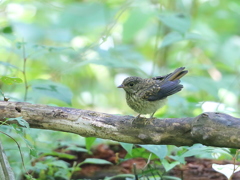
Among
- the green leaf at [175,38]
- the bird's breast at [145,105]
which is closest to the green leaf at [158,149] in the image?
the bird's breast at [145,105]

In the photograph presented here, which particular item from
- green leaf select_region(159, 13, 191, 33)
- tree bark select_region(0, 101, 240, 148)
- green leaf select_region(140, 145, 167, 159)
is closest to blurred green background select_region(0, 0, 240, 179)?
green leaf select_region(159, 13, 191, 33)

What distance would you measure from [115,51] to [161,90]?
2885 millimetres

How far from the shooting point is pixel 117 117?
2.78 metres

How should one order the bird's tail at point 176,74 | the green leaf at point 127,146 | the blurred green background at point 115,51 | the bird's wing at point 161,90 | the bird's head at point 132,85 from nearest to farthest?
the green leaf at point 127,146
the bird's wing at point 161,90
the bird's tail at point 176,74
the bird's head at point 132,85
the blurred green background at point 115,51

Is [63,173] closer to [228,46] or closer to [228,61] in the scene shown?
[228,61]

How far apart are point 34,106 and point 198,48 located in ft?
19.4

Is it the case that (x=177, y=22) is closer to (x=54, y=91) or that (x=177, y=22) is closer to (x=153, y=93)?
(x=153, y=93)

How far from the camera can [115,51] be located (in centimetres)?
623

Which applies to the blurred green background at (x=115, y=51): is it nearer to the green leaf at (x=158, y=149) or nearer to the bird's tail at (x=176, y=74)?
the bird's tail at (x=176, y=74)

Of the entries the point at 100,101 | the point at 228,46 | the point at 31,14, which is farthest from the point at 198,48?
the point at 31,14

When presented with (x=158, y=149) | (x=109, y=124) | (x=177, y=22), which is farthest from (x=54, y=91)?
(x=177, y=22)

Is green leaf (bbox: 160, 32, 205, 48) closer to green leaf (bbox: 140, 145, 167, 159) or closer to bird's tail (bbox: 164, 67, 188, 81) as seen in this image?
bird's tail (bbox: 164, 67, 188, 81)

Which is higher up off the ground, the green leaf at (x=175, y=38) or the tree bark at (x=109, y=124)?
the green leaf at (x=175, y=38)

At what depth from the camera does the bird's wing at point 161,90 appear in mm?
3404
